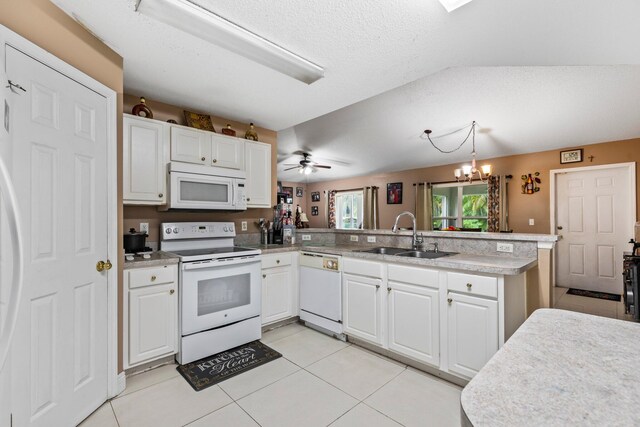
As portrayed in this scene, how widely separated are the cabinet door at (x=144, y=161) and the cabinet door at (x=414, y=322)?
7.48ft

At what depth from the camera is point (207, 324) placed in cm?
250

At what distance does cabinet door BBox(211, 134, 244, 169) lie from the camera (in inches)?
119

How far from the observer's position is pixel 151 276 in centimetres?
225

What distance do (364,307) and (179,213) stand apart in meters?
2.11

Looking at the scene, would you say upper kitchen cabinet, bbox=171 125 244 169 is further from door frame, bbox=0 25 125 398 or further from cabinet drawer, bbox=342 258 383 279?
cabinet drawer, bbox=342 258 383 279

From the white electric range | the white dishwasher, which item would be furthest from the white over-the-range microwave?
the white dishwasher

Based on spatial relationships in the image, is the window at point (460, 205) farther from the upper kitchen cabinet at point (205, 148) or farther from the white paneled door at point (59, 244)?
the white paneled door at point (59, 244)

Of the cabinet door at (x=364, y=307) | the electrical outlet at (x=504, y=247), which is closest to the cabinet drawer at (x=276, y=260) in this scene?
the cabinet door at (x=364, y=307)

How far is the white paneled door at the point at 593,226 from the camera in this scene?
173 inches

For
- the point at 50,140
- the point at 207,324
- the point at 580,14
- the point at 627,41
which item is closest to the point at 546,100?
the point at 627,41

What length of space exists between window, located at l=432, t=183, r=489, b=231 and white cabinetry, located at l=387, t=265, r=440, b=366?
4566 millimetres

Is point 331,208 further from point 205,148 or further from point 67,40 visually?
point 67,40

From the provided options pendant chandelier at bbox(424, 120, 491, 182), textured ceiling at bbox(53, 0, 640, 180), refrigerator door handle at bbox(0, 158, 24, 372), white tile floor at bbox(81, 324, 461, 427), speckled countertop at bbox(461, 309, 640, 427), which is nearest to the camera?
speckled countertop at bbox(461, 309, 640, 427)

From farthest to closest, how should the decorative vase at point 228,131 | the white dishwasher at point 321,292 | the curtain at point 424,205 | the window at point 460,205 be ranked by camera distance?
the curtain at point 424,205, the window at point 460,205, the decorative vase at point 228,131, the white dishwasher at point 321,292
